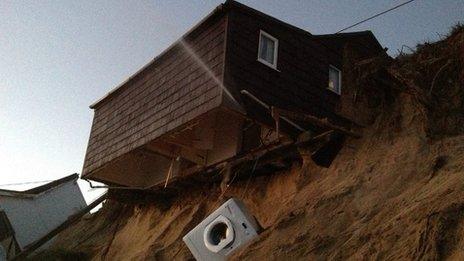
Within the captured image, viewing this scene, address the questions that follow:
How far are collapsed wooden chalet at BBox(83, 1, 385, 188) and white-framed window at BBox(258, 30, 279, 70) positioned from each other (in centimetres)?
3

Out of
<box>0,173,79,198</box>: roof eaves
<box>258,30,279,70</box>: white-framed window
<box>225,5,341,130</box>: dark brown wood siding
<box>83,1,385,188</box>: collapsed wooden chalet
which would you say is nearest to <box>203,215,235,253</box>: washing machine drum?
<box>83,1,385,188</box>: collapsed wooden chalet

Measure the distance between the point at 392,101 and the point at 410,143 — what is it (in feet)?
5.01

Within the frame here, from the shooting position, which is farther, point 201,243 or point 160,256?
point 160,256

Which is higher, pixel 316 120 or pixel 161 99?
pixel 161 99

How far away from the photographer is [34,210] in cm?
2459

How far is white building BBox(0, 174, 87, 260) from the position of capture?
22.7 meters

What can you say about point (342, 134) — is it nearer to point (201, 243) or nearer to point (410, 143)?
point (410, 143)

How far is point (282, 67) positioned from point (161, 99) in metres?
3.94

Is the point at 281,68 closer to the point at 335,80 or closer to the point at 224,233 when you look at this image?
the point at 335,80

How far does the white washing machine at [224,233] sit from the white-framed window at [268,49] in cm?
457

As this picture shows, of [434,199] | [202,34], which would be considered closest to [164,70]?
[202,34]

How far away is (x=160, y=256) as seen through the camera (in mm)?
12617

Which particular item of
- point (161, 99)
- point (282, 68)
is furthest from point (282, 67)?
point (161, 99)

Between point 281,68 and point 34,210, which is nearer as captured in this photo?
point 281,68
